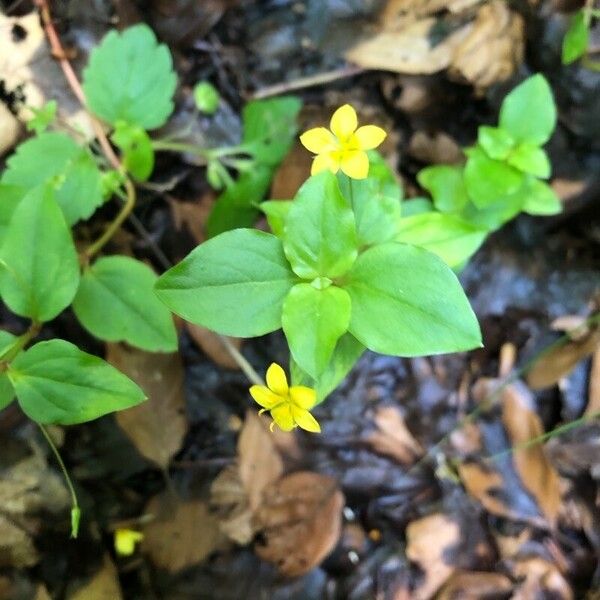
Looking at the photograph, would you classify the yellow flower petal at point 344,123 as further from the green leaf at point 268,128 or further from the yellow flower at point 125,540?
the yellow flower at point 125,540

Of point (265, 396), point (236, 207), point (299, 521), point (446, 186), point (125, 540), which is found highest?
point (265, 396)

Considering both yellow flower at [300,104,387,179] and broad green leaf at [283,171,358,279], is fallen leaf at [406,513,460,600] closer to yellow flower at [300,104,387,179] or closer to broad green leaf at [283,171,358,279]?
broad green leaf at [283,171,358,279]

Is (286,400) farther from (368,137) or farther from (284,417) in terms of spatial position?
(368,137)

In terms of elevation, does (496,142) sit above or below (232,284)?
below

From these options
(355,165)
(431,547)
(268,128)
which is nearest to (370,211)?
(355,165)

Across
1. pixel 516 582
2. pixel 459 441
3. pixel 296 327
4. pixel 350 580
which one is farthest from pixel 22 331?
pixel 516 582

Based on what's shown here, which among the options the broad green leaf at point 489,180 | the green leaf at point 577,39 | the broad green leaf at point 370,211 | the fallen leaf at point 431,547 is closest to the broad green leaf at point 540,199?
the broad green leaf at point 489,180
